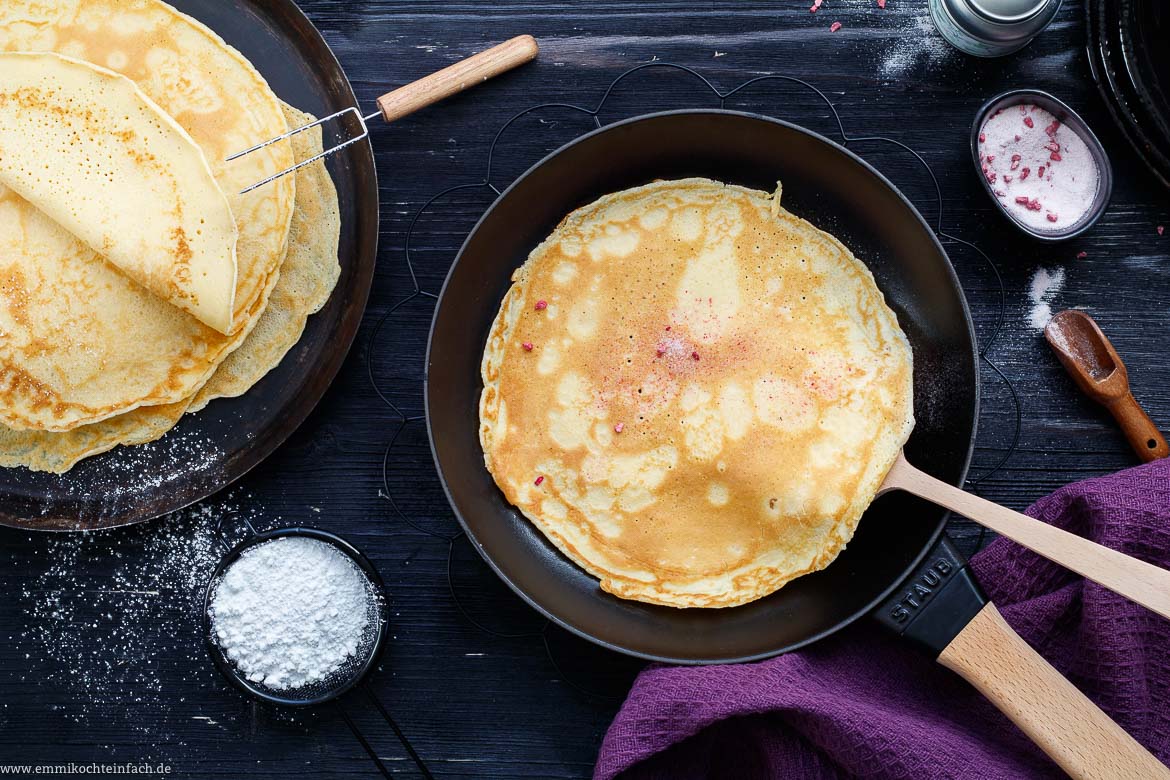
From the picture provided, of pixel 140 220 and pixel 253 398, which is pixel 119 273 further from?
pixel 253 398

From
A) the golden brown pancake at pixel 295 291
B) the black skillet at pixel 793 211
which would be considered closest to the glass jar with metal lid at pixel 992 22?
the black skillet at pixel 793 211

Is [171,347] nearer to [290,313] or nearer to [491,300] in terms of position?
[290,313]

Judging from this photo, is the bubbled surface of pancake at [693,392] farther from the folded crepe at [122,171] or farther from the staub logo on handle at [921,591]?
the folded crepe at [122,171]

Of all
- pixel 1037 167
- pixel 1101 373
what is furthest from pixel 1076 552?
pixel 1037 167

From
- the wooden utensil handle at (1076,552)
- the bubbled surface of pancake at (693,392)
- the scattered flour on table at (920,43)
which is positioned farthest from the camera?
the scattered flour on table at (920,43)

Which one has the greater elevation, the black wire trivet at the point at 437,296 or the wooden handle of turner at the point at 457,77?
the wooden handle of turner at the point at 457,77

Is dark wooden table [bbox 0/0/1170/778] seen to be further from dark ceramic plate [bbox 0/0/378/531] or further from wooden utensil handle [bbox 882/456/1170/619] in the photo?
wooden utensil handle [bbox 882/456/1170/619]

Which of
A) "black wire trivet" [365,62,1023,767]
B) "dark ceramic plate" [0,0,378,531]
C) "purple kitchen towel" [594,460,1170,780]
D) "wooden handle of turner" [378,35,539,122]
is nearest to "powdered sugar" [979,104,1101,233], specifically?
"black wire trivet" [365,62,1023,767]
